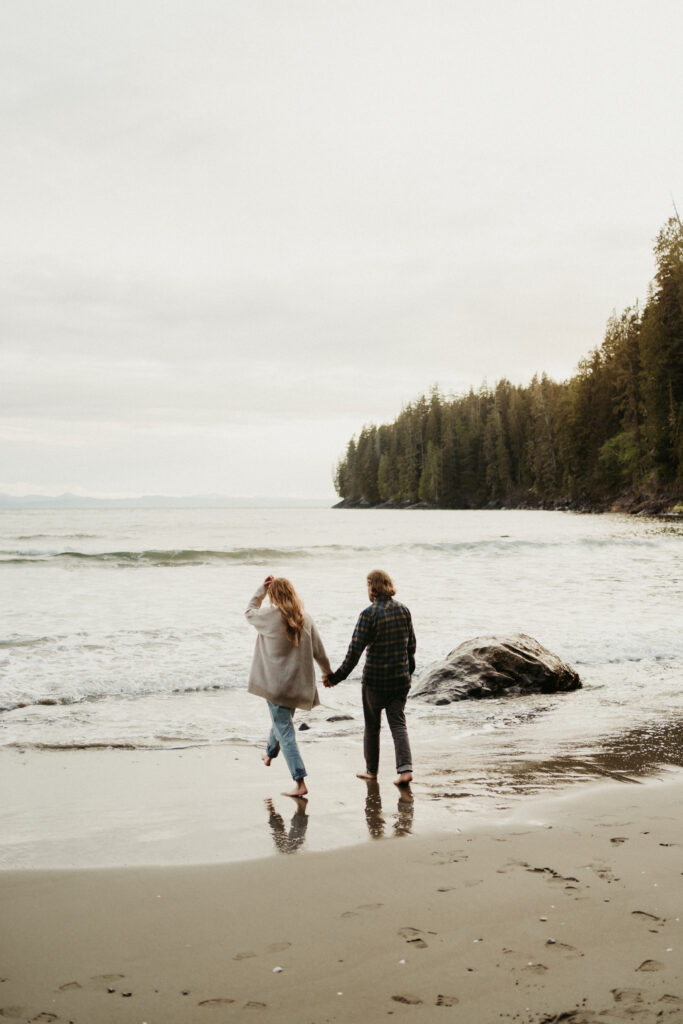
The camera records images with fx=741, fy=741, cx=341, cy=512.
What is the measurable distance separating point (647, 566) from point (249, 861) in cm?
1956

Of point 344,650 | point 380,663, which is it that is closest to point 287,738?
A: point 380,663

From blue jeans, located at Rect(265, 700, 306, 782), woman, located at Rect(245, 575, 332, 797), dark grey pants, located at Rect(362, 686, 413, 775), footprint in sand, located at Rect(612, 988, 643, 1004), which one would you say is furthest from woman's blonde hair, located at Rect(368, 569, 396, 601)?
footprint in sand, located at Rect(612, 988, 643, 1004)

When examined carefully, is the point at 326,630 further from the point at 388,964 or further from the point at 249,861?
the point at 388,964

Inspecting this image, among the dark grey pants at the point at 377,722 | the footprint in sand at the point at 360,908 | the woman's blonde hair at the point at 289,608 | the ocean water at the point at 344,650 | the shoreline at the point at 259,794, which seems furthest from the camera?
the ocean water at the point at 344,650

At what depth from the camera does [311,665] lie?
5656mm

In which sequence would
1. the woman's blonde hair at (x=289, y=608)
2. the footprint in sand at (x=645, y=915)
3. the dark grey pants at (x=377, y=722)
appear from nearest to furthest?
the footprint in sand at (x=645, y=915) < the woman's blonde hair at (x=289, y=608) < the dark grey pants at (x=377, y=722)

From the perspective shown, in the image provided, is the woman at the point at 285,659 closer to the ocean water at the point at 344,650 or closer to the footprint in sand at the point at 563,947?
the ocean water at the point at 344,650

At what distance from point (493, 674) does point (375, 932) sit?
19.0ft

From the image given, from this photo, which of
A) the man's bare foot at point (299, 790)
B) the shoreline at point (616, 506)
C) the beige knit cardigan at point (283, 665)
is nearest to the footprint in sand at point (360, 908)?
the man's bare foot at point (299, 790)

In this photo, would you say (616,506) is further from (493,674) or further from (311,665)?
(311,665)

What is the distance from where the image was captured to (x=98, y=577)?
20.8m

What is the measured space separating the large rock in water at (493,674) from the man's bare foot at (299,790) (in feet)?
11.3

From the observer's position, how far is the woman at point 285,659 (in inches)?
218

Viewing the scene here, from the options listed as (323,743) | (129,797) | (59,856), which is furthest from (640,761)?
(59,856)
